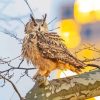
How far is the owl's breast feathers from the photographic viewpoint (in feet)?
2.09

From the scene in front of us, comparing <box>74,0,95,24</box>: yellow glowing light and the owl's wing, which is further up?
<box>74,0,95,24</box>: yellow glowing light

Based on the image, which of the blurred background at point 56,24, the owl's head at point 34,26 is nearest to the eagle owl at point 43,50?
the owl's head at point 34,26

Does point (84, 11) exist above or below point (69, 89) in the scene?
above

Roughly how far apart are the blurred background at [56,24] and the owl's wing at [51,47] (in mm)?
433

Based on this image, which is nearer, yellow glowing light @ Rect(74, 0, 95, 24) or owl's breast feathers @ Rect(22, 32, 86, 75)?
owl's breast feathers @ Rect(22, 32, 86, 75)

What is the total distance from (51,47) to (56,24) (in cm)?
49

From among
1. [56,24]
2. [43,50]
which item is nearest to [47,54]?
[43,50]

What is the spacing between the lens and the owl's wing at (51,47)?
641 mm

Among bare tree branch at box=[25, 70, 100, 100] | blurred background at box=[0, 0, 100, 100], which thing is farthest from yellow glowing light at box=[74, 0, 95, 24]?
bare tree branch at box=[25, 70, 100, 100]

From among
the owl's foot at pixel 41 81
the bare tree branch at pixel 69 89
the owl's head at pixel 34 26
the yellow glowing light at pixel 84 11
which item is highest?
the yellow glowing light at pixel 84 11

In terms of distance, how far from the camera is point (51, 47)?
2.14ft

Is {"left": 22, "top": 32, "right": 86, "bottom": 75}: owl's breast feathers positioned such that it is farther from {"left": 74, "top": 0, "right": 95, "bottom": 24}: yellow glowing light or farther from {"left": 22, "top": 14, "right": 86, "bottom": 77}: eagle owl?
{"left": 74, "top": 0, "right": 95, "bottom": 24}: yellow glowing light

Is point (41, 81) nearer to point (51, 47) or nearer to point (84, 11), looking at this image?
point (51, 47)

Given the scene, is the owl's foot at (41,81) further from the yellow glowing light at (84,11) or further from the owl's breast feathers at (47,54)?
the yellow glowing light at (84,11)
